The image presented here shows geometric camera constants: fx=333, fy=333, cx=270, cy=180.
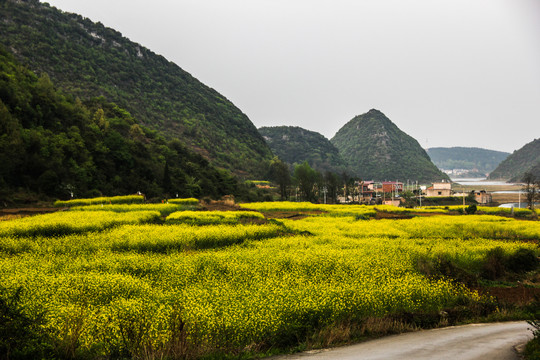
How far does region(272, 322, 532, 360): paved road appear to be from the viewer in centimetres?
730

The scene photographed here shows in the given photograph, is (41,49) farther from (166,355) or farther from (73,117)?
(166,355)

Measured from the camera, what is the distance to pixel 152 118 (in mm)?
117938

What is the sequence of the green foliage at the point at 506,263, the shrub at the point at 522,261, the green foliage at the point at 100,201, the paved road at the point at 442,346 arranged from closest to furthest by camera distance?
1. the paved road at the point at 442,346
2. the green foliage at the point at 506,263
3. the shrub at the point at 522,261
4. the green foliage at the point at 100,201

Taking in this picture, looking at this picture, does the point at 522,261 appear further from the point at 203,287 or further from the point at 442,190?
the point at 442,190

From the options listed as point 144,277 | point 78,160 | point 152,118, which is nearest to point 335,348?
point 144,277

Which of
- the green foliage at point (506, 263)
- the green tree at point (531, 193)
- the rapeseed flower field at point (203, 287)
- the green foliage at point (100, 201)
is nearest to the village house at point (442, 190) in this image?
the green tree at point (531, 193)

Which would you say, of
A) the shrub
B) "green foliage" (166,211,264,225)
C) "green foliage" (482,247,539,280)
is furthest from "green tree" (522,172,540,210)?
"green foliage" (166,211,264,225)

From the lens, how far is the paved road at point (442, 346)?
730cm

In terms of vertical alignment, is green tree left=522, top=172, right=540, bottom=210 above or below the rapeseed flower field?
above

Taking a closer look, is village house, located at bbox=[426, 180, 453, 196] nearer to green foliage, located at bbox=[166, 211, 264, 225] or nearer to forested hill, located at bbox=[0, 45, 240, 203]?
forested hill, located at bbox=[0, 45, 240, 203]

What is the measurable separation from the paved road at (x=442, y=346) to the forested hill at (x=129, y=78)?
108 m

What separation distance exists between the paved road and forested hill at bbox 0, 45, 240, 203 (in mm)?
43139

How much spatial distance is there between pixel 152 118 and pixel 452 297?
11945cm

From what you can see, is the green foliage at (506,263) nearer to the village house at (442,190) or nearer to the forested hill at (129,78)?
the village house at (442,190)
